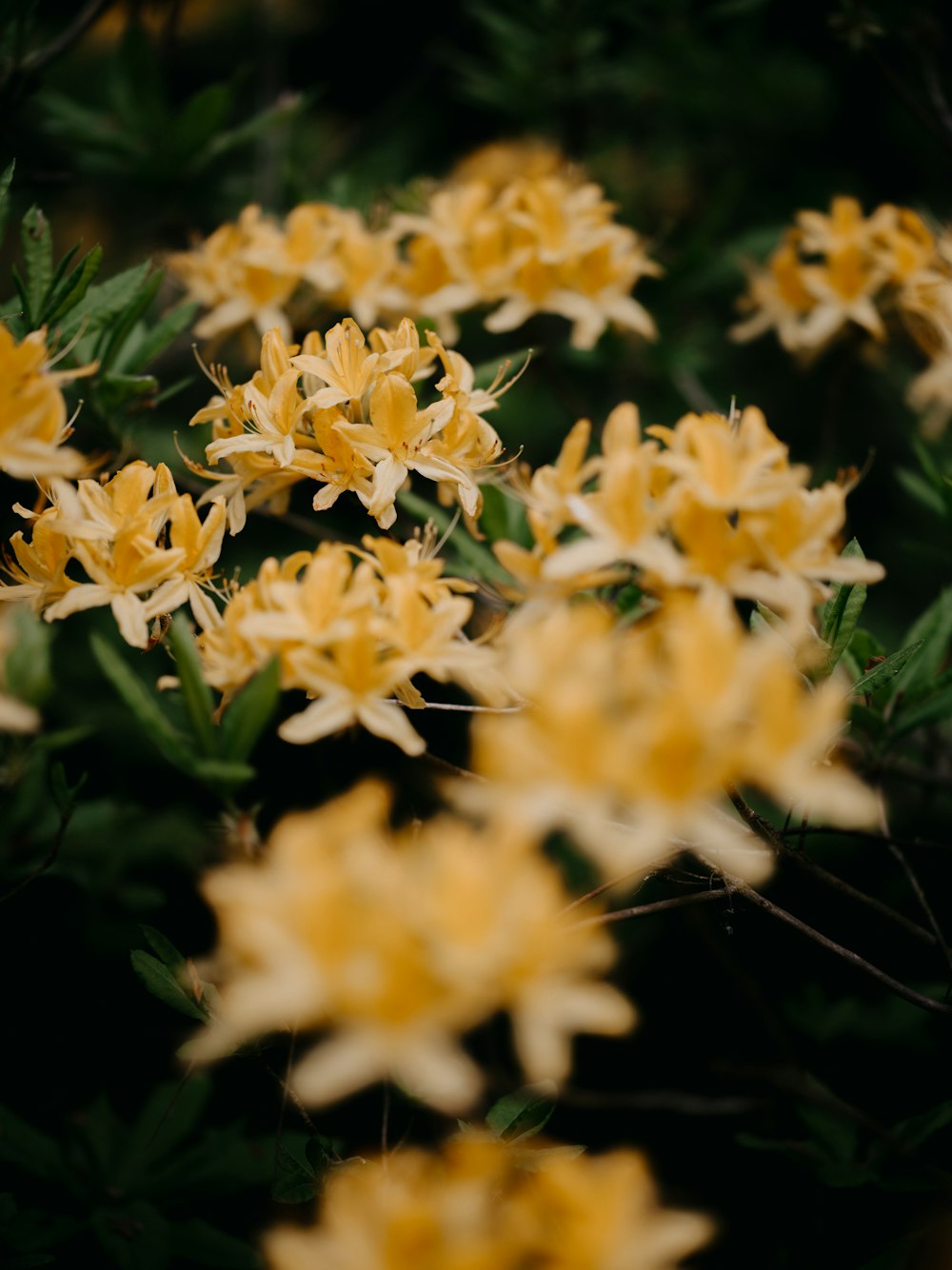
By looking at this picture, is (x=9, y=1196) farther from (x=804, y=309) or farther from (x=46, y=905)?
(x=804, y=309)

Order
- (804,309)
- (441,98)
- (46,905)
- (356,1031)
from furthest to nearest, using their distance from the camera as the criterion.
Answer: (441,98) < (804,309) < (46,905) < (356,1031)

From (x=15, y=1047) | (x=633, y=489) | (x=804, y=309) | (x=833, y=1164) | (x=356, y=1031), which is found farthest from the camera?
(x=804, y=309)

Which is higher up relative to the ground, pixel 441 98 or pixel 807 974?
pixel 441 98

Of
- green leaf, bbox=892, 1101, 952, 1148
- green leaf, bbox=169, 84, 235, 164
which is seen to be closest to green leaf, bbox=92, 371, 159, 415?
green leaf, bbox=169, 84, 235, 164

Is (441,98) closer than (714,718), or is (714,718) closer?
(714,718)

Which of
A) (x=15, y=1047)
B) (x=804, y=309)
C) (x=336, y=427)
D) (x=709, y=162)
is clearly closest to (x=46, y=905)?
(x=15, y=1047)

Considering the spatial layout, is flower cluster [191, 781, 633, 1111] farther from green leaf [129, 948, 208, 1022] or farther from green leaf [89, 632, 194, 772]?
green leaf [129, 948, 208, 1022]

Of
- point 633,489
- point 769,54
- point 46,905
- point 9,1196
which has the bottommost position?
point 46,905

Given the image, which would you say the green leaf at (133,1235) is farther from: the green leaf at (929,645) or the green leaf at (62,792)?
the green leaf at (929,645)
